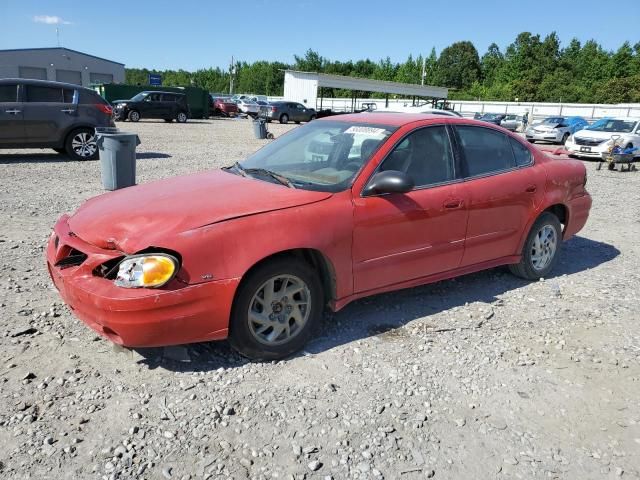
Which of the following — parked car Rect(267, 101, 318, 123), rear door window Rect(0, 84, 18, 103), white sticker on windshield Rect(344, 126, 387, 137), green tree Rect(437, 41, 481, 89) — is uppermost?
green tree Rect(437, 41, 481, 89)

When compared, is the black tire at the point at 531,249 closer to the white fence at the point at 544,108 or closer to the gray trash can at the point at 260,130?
the gray trash can at the point at 260,130

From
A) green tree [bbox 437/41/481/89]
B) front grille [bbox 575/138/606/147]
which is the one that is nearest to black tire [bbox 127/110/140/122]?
front grille [bbox 575/138/606/147]

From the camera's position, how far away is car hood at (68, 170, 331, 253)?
10.2 ft

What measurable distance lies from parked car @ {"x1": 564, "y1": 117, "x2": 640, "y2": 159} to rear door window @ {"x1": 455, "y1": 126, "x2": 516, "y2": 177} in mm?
14593

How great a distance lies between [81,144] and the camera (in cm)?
1223

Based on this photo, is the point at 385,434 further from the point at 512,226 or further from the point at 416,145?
the point at 512,226

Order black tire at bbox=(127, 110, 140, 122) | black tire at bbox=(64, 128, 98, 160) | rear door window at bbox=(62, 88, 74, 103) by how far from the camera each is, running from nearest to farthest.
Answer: rear door window at bbox=(62, 88, 74, 103), black tire at bbox=(64, 128, 98, 160), black tire at bbox=(127, 110, 140, 122)

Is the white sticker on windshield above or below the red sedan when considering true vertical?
above

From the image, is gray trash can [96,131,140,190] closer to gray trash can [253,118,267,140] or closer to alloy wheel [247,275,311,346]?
alloy wheel [247,275,311,346]

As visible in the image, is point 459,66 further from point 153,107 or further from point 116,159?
point 116,159

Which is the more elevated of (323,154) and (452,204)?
(323,154)

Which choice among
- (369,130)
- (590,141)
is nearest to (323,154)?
(369,130)

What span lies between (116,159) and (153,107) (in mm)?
22041

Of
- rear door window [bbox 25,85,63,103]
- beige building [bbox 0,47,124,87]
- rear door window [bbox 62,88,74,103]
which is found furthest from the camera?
beige building [bbox 0,47,124,87]
